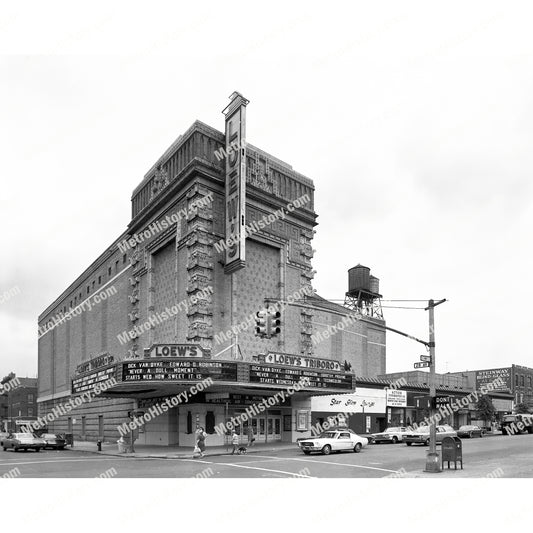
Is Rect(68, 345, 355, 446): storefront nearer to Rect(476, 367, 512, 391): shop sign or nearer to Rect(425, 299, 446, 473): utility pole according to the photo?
Rect(425, 299, 446, 473): utility pole

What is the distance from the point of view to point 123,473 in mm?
23453

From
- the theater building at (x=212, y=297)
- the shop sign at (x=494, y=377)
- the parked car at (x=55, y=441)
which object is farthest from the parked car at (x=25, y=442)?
the shop sign at (x=494, y=377)

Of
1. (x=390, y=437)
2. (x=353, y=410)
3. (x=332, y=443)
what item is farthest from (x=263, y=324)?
(x=353, y=410)

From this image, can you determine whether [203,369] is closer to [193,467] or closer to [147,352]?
[147,352]

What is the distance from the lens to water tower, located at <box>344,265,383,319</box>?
74.3 metres

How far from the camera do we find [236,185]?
39219 millimetres

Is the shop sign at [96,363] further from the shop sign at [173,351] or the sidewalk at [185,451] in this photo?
the sidewalk at [185,451]

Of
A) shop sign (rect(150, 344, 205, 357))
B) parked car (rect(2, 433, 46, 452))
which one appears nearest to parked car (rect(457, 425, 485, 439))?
shop sign (rect(150, 344, 205, 357))

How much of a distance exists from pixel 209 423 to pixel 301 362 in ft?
23.2

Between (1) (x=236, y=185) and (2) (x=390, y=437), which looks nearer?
(1) (x=236, y=185)

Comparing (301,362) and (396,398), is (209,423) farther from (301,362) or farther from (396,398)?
(396,398)

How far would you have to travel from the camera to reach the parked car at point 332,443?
32625mm

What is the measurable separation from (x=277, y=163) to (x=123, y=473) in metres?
27.9

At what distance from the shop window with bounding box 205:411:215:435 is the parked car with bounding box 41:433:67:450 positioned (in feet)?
37.3
